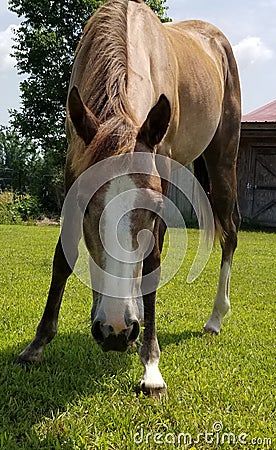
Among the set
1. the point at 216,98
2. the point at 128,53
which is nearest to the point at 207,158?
the point at 216,98

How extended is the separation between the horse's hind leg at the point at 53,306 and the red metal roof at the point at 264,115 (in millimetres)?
11830

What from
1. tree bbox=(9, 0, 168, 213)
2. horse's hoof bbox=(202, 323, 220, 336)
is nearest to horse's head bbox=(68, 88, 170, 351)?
horse's hoof bbox=(202, 323, 220, 336)

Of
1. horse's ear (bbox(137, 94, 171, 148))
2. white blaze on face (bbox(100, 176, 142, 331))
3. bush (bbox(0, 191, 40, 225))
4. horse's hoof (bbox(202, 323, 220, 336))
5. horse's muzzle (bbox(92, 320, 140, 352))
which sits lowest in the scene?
bush (bbox(0, 191, 40, 225))

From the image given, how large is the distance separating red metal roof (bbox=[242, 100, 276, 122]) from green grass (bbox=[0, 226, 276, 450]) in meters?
10.4

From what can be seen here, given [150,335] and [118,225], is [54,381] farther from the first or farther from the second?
[118,225]

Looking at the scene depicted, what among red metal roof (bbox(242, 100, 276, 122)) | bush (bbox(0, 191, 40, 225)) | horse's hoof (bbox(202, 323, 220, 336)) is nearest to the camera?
horse's hoof (bbox(202, 323, 220, 336))

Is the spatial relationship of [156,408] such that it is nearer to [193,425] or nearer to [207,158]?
[193,425]

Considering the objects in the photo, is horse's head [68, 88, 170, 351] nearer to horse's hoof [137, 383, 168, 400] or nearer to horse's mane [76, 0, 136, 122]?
horse's mane [76, 0, 136, 122]

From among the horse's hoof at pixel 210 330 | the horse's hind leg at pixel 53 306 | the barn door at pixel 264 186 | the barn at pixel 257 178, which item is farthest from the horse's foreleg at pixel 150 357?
the barn door at pixel 264 186

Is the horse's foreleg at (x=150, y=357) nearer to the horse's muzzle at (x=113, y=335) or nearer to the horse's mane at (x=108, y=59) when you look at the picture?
the horse's muzzle at (x=113, y=335)

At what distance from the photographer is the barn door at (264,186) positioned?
13.5 m

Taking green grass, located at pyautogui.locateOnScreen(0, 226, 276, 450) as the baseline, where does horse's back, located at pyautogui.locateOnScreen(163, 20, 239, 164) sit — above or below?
above

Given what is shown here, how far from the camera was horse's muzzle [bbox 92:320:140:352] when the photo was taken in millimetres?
1700

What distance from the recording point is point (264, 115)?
48.0 ft
